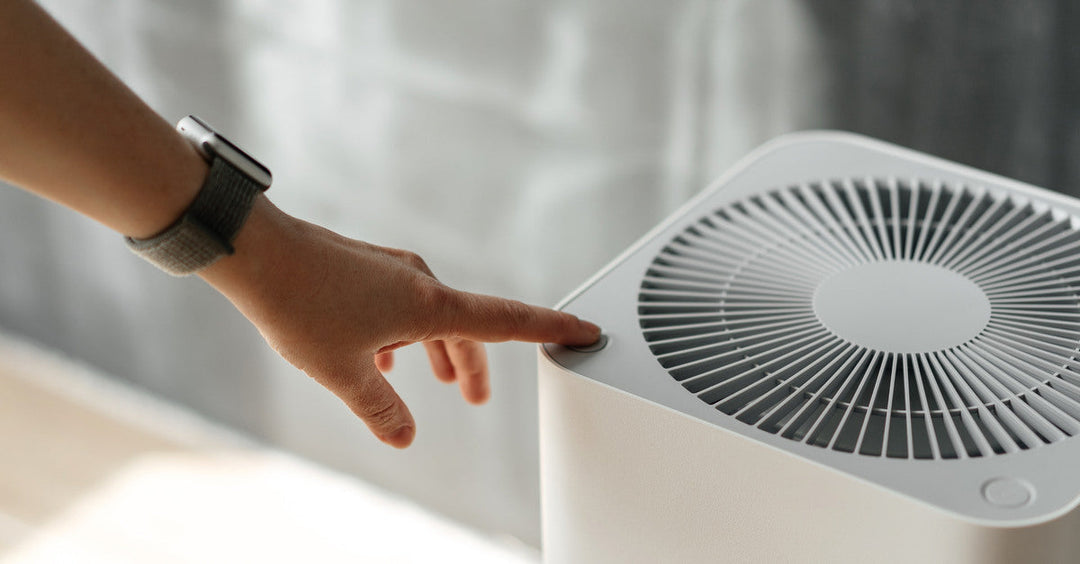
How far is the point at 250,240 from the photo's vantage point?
65 centimetres

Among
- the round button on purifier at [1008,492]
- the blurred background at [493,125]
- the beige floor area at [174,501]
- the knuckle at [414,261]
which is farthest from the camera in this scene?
the beige floor area at [174,501]

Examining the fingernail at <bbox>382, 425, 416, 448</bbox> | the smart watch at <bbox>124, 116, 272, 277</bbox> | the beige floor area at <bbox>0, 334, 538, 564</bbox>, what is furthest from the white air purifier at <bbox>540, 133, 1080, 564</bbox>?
the beige floor area at <bbox>0, 334, 538, 564</bbox>

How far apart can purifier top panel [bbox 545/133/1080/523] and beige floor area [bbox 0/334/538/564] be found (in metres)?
0.90

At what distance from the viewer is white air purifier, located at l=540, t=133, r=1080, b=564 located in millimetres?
567

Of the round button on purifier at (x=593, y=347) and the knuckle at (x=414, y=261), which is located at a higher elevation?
the knuckle at (x=414, y=261)

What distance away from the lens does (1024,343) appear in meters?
0.67

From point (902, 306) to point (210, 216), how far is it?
48 centimetres

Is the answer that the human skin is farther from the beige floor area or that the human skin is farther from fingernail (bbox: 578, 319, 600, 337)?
the beige floor area

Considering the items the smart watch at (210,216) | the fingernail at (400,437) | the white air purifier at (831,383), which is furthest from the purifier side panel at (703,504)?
the smart watch at (210,216)

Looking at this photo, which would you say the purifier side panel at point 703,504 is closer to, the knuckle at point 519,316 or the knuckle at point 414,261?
the knuckle at point 519,316

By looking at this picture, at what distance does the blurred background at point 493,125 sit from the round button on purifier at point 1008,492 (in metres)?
0.45

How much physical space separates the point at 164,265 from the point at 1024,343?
0.57m

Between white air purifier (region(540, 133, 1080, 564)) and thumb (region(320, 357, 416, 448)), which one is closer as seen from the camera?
white air purifier (region(540, 133, 1080, 564))

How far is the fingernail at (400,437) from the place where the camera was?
2.41 feet
